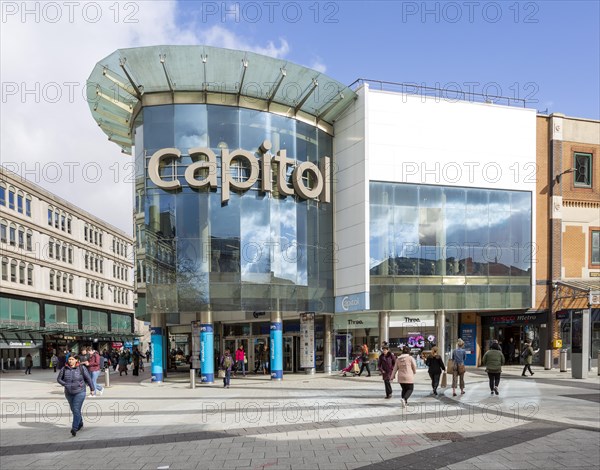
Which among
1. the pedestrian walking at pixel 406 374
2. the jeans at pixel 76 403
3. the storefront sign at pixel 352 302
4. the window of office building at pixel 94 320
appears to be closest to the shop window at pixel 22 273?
the window of office building at pixel 94 320

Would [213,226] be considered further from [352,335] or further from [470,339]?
[470,339]

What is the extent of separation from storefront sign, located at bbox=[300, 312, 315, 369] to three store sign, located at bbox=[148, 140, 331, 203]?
21.2 feet

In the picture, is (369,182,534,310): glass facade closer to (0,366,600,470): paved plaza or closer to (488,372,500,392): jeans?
(0,366,600,470): paved plaza

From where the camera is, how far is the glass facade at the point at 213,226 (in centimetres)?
2403

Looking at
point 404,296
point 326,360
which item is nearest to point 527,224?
point 404,296

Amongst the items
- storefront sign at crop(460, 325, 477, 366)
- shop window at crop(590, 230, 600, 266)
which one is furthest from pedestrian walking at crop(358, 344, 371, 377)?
shop window at crop(590, 230, 600, 266)

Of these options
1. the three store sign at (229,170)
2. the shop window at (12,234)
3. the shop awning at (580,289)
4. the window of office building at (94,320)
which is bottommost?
the window of office building at (94,320)

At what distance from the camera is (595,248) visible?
1117 inches

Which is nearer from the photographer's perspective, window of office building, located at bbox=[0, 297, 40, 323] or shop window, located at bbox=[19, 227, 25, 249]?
window of office building, located at bbox=[0, 297, 40, 323]

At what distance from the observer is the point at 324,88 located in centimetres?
2586

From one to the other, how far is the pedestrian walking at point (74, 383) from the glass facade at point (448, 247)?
651 inches

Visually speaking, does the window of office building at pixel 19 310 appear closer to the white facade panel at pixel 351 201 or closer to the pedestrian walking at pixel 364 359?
the white facade panel at pixel 351 201

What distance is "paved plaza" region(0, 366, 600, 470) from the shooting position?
8883mm

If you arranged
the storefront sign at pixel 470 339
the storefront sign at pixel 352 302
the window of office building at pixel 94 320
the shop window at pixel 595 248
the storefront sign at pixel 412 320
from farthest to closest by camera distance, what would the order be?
the window of office building at pixel 94 320
the storefront sign at pixel 470 339
the shop window at pixel 595 248
the storefront sign at pixel 412 320
the storefront sign at pixel 352 302
